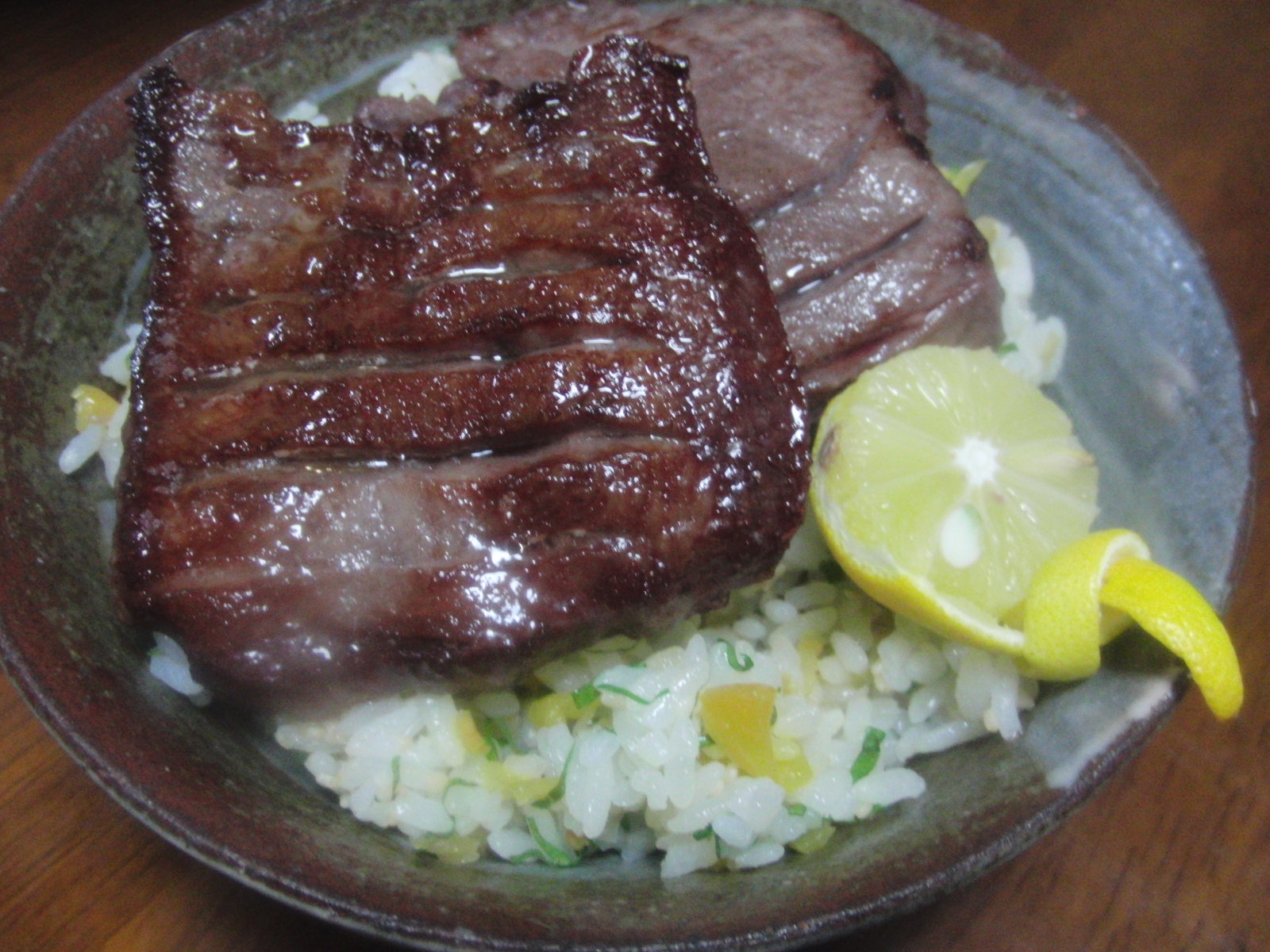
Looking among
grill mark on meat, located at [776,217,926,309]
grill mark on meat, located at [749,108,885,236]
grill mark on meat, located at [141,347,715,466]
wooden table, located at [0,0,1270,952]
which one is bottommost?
wooden table, located at [0,0,1270,952]

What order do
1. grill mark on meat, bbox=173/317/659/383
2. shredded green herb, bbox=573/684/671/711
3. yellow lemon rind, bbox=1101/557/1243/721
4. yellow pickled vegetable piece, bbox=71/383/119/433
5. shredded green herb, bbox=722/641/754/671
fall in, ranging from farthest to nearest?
yellow pickled vegetable piece, bbox=71/383/119/433 → shredded green herb, bbox=722/641/754/671 → shredded green herb, bbox=573/684/671/711 → grill mark on meat, bbox=173/317/659/383 → yellow lemon rind, bbox=1101/557/1243/721

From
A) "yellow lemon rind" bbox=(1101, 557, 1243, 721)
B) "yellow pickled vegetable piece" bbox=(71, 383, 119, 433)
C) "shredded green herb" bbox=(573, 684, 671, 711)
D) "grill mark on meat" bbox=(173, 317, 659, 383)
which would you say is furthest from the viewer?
"yellow pickled vegetable piece" bbox=(71, 383, 119, 433)

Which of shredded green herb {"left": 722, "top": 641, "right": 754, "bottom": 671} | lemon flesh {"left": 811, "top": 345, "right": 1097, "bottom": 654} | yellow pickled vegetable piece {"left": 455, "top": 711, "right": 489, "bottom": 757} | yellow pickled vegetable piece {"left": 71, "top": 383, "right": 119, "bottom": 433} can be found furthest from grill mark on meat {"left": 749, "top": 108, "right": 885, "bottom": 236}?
yellow pickled vegetable piece {"left": 71, "top": 383, "right": 119, "bottom": 433}

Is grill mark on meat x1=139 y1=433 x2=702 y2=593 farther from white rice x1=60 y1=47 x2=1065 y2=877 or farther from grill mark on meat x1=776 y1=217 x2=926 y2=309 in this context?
grill mark on meat x1=776 y1=217 x2=926 y2=309

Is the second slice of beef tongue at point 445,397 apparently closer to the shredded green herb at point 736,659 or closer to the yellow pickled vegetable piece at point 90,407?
the shredded green herb at point 736,659

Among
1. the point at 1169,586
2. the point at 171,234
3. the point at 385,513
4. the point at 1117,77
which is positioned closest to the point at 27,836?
the point at 385,513

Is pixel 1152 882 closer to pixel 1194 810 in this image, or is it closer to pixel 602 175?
pixel 1194 810

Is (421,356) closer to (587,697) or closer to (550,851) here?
(587,697)
